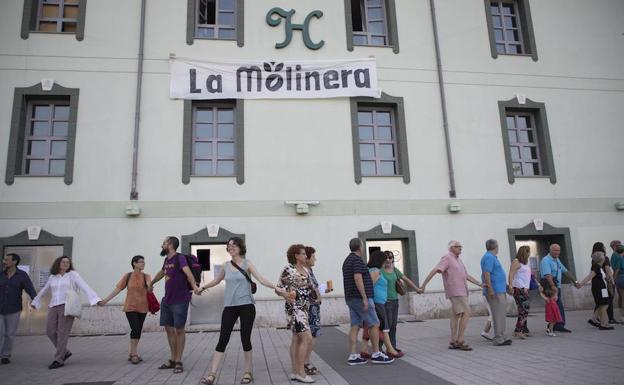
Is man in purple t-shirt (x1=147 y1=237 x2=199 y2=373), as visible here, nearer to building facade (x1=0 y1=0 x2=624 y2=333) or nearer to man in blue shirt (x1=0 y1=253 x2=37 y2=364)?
man in blue shirt (x1=0 y1=253 x2=37 y2=364)

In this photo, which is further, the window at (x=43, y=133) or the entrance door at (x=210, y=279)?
the entrance door at (x=210, y=279)

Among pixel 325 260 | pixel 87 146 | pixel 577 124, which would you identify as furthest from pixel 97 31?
pixel 577 124

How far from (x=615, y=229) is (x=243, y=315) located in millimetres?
13224

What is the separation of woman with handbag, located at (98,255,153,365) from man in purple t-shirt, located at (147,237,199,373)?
810mm

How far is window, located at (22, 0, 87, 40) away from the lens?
13014 millimetres

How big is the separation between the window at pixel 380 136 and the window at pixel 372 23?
6.19ft

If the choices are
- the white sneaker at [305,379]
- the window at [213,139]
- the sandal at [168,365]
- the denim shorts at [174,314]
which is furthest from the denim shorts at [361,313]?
the window at [213,139]

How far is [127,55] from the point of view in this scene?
1301 cm

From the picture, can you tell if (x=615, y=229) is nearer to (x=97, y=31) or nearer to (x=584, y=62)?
(x=584, y=62)

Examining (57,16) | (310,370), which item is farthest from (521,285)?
(57,16)

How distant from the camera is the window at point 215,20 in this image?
534 inches

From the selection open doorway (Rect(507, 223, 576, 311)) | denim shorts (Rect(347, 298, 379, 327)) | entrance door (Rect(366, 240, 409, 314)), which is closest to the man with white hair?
denim shorts (Rect(347, 298, 379, 327))

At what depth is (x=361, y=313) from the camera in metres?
7.11

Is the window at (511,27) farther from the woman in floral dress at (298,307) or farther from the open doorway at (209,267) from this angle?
→ the woman in floral dress at (298,307)
